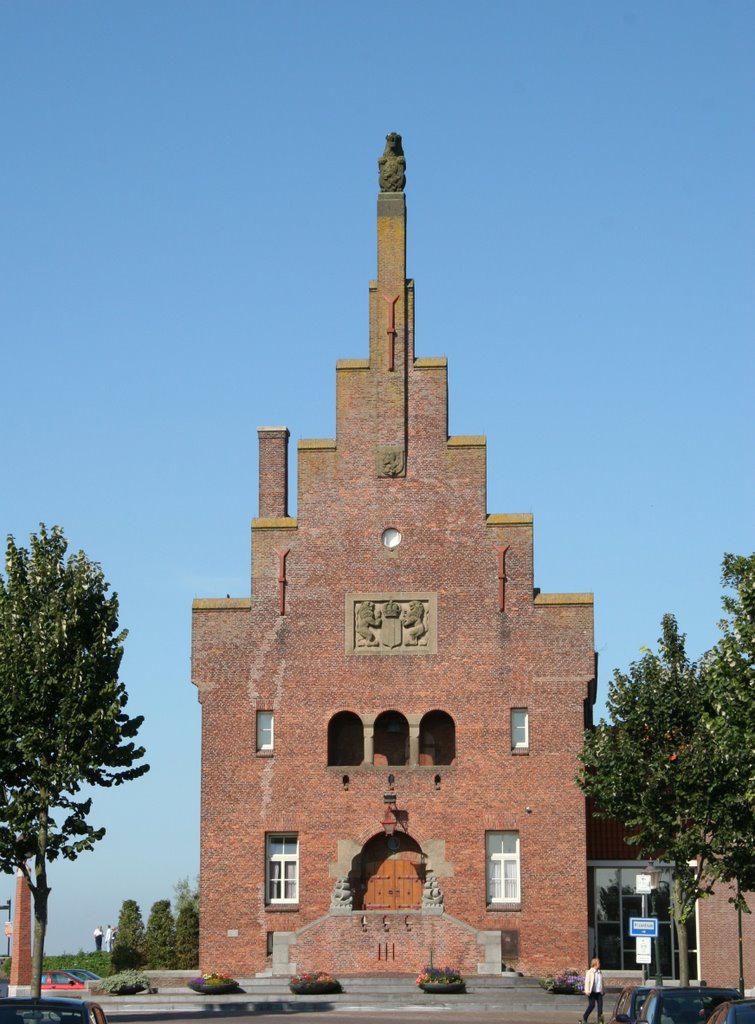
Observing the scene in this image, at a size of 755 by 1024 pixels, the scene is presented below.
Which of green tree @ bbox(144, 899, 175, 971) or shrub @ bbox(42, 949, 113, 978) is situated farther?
shrub @ bbox(42, 949, 113, 978)

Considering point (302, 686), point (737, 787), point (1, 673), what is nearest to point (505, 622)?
Result: point (302, 686)

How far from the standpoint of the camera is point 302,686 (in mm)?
53625

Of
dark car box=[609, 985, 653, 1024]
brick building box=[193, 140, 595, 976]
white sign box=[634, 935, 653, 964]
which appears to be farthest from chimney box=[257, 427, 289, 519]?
A: dark car box=[609, 985, 653, 1024]

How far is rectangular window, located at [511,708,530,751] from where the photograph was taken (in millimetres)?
52987

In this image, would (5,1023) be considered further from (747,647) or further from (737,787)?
(737,787)

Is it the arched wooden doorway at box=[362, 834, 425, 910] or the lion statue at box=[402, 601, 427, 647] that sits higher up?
the lion statue at box=[402, 601, 427, 647]

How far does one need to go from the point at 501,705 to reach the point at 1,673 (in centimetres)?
1718

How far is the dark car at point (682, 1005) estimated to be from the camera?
89.2ft

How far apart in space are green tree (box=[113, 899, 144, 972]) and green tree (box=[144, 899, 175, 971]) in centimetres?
34

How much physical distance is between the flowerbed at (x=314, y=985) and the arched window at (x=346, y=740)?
7.41 metres

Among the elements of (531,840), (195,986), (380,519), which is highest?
(380,519)

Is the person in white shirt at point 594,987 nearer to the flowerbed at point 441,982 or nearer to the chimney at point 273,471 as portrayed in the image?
the flowerbed at point 441,982

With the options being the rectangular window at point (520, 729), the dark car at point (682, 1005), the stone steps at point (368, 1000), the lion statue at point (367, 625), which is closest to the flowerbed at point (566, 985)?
the stone steps at point (368, 1000)

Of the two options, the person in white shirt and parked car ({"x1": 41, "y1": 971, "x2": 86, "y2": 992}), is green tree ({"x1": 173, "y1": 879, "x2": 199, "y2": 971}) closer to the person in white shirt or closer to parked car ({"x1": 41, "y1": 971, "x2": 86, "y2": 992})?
parked car ({"x1": 41, "y1": 971, "x2": 86, "y2": 992})
